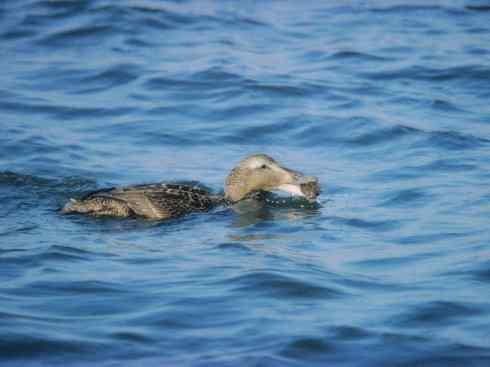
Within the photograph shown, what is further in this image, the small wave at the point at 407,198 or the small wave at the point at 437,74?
the small wave at the point at 437,74

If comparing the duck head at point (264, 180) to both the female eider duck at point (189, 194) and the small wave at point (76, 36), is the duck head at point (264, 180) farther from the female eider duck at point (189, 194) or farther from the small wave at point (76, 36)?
the small wave at point (76, 36)

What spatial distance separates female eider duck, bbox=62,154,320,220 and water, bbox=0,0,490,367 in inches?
5.8

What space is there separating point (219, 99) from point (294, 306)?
8087 millimetres

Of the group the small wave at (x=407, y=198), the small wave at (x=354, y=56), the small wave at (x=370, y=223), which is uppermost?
the small wave at (x=354, y=56)

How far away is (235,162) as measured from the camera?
41.0 feet

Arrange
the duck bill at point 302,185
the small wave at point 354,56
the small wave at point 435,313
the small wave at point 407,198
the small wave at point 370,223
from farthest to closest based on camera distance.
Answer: the small wave at point 354,56, the small wave at point 407,198, the duck bill at point 302,185, the small wave at point 370,223, the small wave at point 435,313

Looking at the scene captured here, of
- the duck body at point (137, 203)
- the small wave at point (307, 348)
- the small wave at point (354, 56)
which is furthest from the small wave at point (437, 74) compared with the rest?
the small wave at point (307, 348)

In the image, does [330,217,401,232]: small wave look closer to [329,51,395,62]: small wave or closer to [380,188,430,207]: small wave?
[380,188,430,207]: small wave

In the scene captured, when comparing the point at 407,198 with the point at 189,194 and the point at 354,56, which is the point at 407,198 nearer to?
the point at 189,194

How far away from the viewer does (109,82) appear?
54.0 ft

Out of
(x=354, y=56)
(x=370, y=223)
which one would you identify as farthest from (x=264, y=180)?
(x=354, y=56)

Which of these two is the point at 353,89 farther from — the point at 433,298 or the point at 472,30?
the point at 433,298

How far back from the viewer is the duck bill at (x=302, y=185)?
34.5ft

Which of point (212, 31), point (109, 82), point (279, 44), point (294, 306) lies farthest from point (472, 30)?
point (294, 306)
